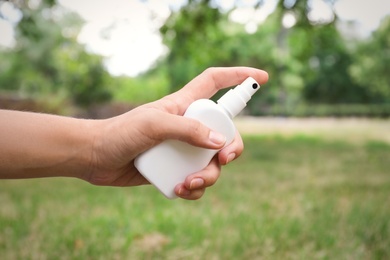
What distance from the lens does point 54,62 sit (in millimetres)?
27719

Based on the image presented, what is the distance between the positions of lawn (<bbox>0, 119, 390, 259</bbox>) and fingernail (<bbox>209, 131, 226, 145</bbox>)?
0.92 m

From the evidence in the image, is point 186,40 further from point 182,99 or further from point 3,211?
point 182,99

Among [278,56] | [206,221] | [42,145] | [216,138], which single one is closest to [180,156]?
[216,138]

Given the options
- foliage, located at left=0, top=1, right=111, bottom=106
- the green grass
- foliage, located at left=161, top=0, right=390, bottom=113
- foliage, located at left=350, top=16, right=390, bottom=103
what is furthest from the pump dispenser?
foliage, located at left=350, top=16, right=390, bottom=103

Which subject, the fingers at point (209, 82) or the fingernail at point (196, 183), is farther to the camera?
the fingers at point (209, 82)

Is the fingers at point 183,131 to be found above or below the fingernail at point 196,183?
above

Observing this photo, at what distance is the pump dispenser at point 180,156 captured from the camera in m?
1.09

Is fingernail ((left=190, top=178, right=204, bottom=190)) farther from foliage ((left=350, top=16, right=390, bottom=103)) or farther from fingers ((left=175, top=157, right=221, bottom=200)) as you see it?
foliage ((left=350, top=16, right=390, bottom=103))

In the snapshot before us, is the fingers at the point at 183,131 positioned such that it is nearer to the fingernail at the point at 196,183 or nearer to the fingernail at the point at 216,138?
the fingernail at the point at 216,138

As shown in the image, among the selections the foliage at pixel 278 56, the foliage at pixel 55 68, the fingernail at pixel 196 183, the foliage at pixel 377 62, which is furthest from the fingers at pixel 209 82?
the foliage at pixel 377 62

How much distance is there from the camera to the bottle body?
1.09 m

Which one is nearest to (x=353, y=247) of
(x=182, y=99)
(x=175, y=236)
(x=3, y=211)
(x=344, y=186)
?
(x=175, y=236)

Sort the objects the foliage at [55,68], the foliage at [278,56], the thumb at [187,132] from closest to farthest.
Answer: the thumb at [187,132] < the foliage at [278,56] < the foliage at [55,68]

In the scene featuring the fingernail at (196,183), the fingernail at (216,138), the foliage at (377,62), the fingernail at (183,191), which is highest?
the fingernail at (216,138)
